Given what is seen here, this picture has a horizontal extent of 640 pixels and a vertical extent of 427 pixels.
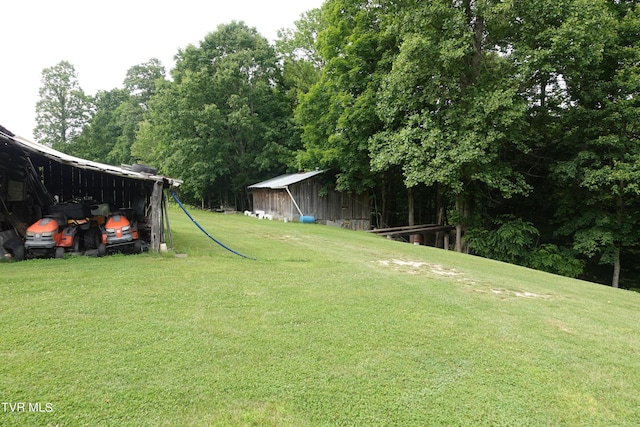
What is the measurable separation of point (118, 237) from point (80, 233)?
0.86 m

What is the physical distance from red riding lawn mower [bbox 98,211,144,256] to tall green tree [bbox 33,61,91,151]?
3564cm

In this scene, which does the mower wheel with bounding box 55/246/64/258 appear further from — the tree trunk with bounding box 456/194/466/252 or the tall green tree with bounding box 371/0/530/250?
the tree trunk with bounding box 456/194/466/252

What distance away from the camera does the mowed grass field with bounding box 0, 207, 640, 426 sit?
8.43ft

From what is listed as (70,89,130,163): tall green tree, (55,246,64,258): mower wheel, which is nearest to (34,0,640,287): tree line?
(55,246,64,258): mower wheel

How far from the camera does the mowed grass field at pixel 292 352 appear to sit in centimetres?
A: 257

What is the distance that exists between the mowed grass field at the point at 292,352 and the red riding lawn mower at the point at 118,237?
886 mm

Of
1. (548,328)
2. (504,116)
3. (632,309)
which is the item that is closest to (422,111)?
(504,116)

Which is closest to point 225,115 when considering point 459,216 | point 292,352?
point 459,216

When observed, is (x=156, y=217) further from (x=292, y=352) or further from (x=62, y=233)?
(x=292, y=352)

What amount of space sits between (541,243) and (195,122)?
927 inches

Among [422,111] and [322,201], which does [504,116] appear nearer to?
[422,111]

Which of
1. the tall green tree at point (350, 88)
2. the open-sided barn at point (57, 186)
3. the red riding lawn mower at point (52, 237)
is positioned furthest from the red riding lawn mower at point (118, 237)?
the tall green tree at point (350, 88)

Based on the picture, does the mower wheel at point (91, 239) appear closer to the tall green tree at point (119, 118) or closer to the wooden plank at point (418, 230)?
the wooden plank at point (418, 230)

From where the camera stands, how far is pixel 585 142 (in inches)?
559
